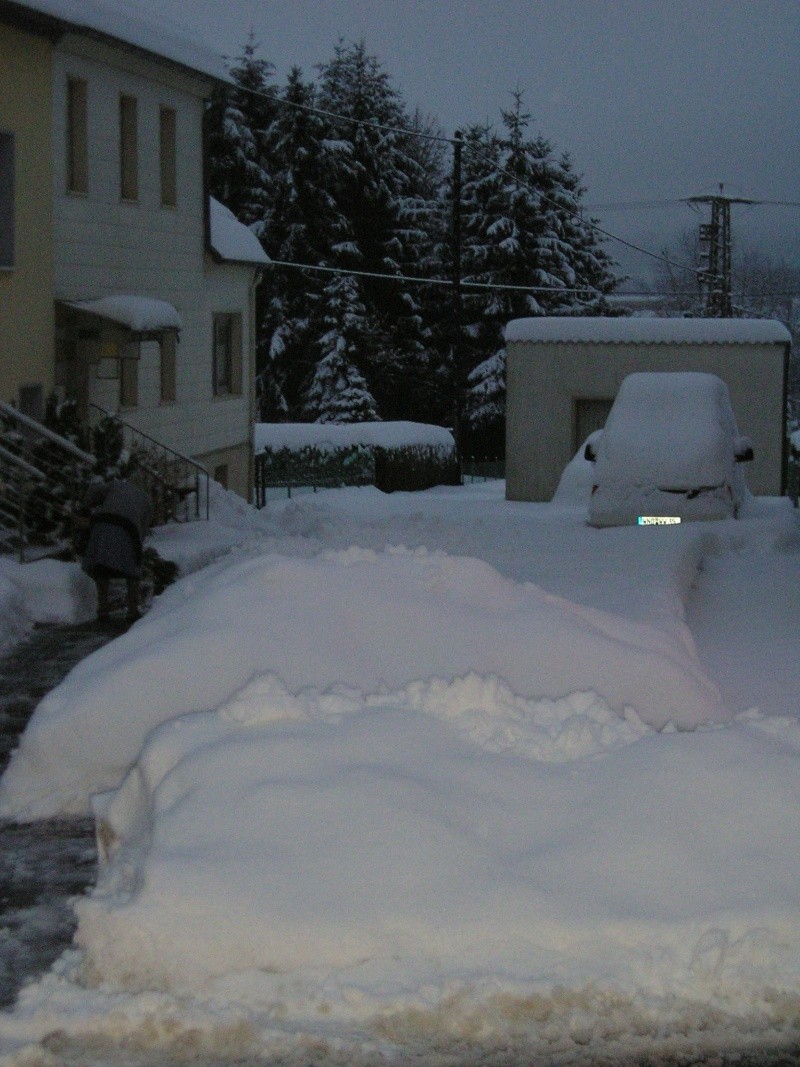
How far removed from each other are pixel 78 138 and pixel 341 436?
62.1ft

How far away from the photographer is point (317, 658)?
8570 mm

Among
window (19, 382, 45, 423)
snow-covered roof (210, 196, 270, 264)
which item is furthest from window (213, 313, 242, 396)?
window (19, 382, 45, 423)

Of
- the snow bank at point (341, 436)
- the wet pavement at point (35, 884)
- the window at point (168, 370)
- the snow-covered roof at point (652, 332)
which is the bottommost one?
the wet pavement at point (35, 884)

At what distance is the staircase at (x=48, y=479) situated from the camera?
53.8 feet

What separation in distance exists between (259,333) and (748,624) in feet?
133

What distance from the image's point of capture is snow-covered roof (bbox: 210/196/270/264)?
26.2 meters

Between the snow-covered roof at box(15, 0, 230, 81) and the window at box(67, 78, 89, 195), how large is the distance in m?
0.90

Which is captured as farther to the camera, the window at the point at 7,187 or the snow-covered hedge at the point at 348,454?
the snow-covered hedge at the point at 348,454

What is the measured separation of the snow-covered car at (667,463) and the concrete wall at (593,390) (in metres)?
10.5

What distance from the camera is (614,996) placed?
5621 mm

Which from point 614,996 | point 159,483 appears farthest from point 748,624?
point 159,483

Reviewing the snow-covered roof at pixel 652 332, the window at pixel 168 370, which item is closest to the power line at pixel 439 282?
the snow-covered roof at pixel 652 332

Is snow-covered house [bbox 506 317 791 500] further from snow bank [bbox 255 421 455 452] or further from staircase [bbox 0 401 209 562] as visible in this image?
staircase [bbox 0 401 209 562]

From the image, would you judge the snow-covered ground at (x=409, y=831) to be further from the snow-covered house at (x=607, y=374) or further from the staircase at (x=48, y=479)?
the snow-covered house at (x=607, y=374)
